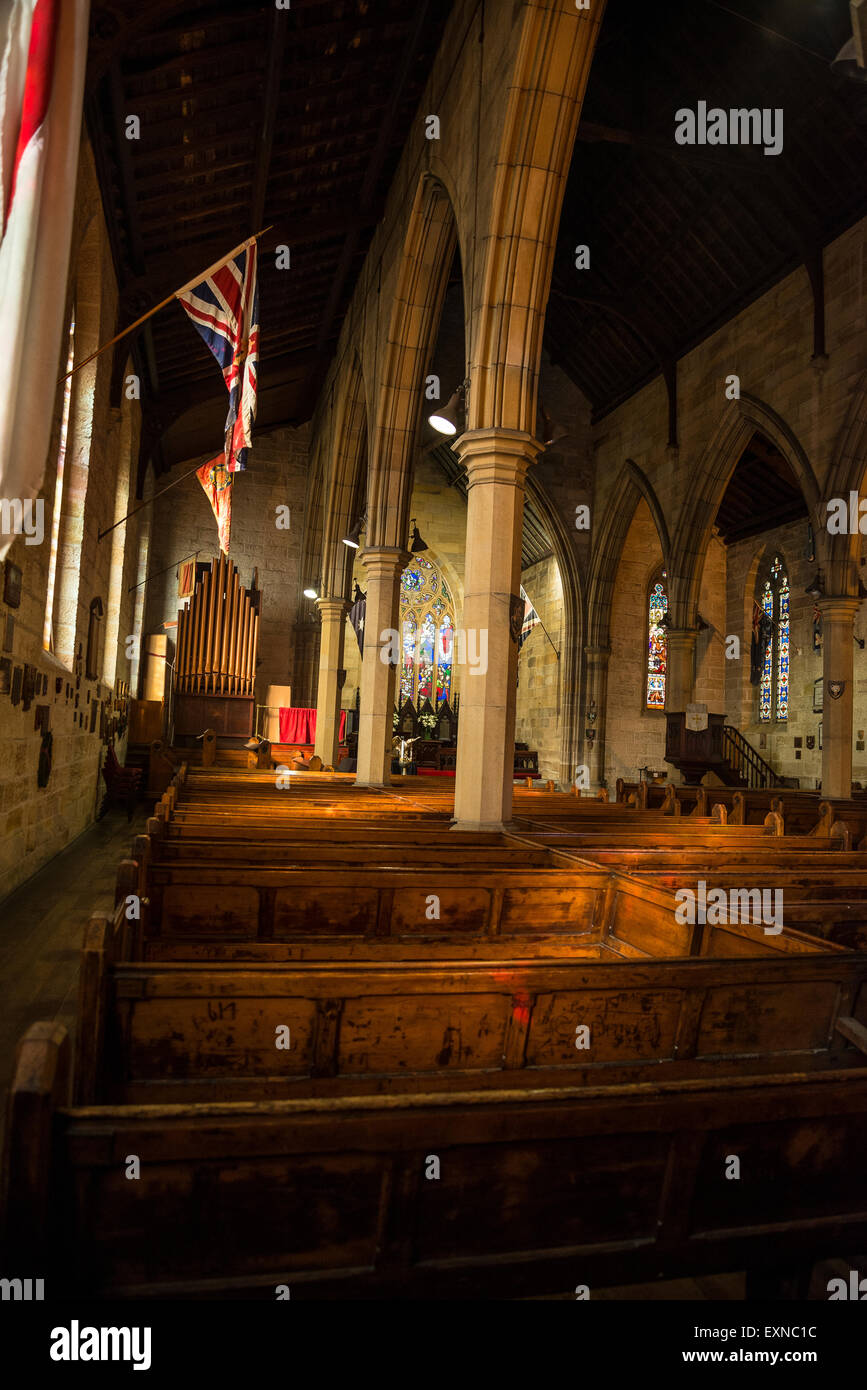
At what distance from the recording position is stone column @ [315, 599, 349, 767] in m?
14.1

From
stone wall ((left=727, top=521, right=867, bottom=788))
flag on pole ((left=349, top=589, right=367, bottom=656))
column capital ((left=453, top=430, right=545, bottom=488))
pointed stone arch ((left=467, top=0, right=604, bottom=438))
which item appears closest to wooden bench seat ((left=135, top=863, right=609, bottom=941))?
column capital ((left=453, top=430, right=545, bottom=488))

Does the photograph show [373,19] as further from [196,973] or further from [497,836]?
[196,973]

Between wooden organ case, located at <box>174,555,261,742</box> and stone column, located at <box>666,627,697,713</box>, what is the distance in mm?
7737

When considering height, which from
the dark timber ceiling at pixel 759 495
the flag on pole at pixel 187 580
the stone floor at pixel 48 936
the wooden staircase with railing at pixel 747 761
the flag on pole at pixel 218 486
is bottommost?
the stone floor at pixel 48 936

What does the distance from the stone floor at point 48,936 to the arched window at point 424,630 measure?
1321cm

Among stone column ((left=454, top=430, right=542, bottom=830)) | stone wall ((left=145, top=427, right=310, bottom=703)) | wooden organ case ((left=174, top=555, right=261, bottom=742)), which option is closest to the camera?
stone column ((left=454, top=430, right=542, bottom=830))

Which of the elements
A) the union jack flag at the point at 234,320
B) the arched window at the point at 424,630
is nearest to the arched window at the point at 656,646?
the arched window at the point at 424,630

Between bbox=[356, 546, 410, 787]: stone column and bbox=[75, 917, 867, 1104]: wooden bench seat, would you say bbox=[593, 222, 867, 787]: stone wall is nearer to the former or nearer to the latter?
bbox=[356, 546, 410, 787]: stone column

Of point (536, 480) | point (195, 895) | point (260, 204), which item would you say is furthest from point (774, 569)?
point (195, 895)

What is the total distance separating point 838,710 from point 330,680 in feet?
25.0

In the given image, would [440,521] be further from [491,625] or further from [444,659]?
Answer: [491,625]

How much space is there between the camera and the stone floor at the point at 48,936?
3.70m

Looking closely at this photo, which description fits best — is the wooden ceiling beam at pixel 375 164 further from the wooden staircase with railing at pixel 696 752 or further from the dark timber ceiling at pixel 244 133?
the wooden staircase with railing at pixel 696 752
